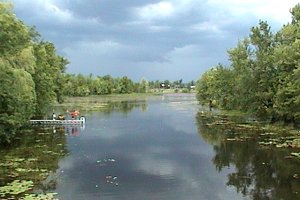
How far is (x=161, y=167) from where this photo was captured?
28.6 meters

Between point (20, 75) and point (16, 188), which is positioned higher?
point (20, 75)

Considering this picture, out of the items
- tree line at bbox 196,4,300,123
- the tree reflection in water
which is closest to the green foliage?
the tree reflection in water

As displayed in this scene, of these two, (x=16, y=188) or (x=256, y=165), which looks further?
(x=256, y=165)

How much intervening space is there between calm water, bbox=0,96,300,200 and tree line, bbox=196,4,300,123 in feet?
33.3

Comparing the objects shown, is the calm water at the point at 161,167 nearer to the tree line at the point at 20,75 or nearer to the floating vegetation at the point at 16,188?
the floating vegetation at the point at 16,188

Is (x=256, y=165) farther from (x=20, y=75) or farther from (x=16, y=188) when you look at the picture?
(x=20, y=75)

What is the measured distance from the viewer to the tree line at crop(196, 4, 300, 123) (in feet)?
157

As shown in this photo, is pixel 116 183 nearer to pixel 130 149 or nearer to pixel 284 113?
pixel 130 149

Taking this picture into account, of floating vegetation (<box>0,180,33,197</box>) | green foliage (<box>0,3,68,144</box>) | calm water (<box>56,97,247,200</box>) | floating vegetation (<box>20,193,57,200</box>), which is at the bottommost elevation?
calm water (<box>56,97,247,200</box>)

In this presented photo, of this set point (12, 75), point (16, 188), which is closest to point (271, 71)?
point (12, 75)

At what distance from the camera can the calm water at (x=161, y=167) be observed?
72.2ft

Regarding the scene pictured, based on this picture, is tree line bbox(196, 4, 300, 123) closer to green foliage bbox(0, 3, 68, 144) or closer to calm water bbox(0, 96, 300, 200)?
calm water bbox(0, 96, 300, 200)

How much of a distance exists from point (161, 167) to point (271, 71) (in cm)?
3204

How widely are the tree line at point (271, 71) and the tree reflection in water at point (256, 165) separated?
6.80 metres
